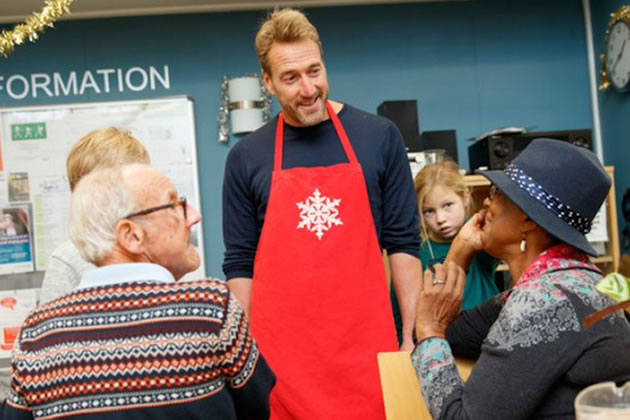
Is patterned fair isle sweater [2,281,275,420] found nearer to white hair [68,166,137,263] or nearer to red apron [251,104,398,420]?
white hair [68,166,137,263]

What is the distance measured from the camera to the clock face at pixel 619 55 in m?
3.83

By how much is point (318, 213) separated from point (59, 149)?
2.55 meters

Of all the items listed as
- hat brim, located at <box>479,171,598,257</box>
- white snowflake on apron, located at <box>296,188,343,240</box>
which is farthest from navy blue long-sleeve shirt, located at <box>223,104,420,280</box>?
hat brim, located at <box>479,171,598,257</box>

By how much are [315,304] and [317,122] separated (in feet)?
1.67

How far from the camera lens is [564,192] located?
4.25 ft

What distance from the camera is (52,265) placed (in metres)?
1.77

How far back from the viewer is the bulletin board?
4.06m

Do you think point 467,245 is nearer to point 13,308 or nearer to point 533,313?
point 533,313

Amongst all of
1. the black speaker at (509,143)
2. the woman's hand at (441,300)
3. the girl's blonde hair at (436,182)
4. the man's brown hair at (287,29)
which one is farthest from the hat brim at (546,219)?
the black speaker at (509,143)

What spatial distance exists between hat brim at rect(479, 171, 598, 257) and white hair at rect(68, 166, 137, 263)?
687mm

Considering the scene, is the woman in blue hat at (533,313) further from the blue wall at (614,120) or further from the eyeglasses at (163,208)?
the blue wall at (614,120)

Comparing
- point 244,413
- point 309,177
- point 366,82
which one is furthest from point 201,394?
point 366,82

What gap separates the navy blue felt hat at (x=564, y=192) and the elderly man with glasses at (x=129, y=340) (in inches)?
21.9

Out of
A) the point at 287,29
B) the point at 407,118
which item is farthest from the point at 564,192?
the point at 407,118
